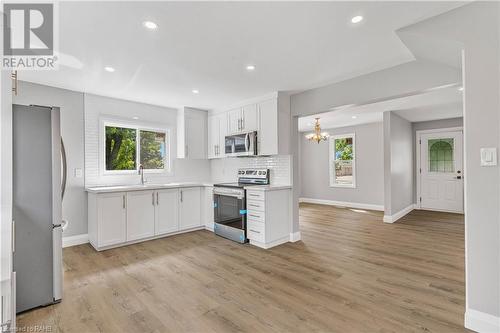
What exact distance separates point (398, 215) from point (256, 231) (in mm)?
4001

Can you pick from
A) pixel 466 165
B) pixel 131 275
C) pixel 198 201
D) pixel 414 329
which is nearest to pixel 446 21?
pixel 466 165

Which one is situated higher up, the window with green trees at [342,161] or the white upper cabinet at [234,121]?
the white upper cabinet at [234,121]

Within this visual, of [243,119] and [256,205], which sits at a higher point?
[243,119]

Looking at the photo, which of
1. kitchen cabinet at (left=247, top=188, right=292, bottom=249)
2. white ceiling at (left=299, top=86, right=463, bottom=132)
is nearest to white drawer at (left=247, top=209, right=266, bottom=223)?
kitchen cabinet at (left=247, top=188, right=292, bottom=249)

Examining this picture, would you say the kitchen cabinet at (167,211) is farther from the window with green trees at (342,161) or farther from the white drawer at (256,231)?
the window with green trees at (342,161)

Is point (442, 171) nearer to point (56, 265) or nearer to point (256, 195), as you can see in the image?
point (256, 195)

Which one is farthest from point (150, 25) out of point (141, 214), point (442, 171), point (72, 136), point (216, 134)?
point (442, 171)

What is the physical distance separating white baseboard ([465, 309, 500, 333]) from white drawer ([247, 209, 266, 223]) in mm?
2380

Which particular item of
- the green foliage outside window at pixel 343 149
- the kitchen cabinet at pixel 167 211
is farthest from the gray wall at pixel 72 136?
the green foliage outside window at pixel 343 149

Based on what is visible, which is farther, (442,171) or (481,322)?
(442,171)

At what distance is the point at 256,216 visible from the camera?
3824 millimetres

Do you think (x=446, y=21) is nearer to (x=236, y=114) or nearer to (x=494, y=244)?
(x=494, y=244)

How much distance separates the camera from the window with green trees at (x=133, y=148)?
14.5ft

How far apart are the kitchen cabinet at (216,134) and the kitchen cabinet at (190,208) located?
34.3 inches
